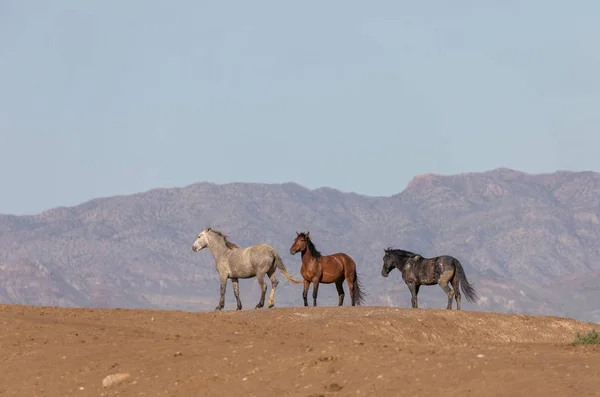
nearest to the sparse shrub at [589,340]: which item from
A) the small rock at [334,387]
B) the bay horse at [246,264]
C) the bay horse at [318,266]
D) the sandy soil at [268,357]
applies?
the sandy soil at [268,357]

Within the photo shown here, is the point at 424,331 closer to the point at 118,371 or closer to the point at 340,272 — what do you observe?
the point at 340,272

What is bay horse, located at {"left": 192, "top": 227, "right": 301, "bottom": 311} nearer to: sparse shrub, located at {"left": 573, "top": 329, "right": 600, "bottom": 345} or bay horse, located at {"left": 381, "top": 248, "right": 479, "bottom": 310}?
Answer: bay horse, located at {"left": 381, "top": 248, "right": 479, "bottom": 310}

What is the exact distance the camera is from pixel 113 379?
22.5 meters

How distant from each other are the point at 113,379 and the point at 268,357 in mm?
2953

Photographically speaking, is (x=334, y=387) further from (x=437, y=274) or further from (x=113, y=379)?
(x=437, y=274)

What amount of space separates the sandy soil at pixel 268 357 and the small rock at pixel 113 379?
0.41 ft

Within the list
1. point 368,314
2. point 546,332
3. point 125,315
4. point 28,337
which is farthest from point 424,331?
point 28,337

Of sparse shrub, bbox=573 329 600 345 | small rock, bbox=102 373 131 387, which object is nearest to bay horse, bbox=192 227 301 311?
sparse shrub, bbox=573 329 600 345

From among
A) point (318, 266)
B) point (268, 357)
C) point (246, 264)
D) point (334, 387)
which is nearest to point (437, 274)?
point (318, 266)

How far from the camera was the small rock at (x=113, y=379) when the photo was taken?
22375 millimetres

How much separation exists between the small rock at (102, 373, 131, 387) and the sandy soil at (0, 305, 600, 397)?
0.41 feet

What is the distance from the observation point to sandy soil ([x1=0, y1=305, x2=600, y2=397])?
763 inches

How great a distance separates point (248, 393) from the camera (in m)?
20.4

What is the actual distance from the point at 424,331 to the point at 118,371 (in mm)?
11369
